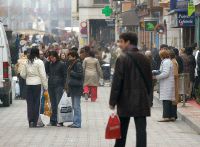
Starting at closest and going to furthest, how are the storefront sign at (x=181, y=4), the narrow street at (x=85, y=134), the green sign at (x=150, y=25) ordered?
the narrow street at (x=85, y=134), the storefront sign at (x=181, y=4), the green sign at (x=150, y=25)

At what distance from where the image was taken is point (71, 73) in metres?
20.0

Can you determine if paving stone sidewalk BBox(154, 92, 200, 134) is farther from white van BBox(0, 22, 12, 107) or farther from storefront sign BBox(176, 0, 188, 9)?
storefront sign BBox(176, 0, 188, 9)

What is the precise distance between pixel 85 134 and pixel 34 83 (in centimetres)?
198

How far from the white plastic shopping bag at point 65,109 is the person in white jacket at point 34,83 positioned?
0.47m

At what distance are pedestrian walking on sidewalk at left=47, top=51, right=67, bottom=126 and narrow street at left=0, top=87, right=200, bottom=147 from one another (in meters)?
0.63

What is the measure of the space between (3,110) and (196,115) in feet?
19.6

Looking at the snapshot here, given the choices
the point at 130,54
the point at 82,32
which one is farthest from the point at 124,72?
the point at 82,32

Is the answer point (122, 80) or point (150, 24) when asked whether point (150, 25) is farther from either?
point (122, 80)

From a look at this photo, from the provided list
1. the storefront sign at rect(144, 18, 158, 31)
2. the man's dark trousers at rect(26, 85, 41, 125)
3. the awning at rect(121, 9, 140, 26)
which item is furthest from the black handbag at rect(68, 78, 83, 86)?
the awning at rect(121, 9, 140, 26)

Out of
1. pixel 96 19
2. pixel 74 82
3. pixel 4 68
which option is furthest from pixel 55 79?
pixel 96 19

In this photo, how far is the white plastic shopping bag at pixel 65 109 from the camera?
19594 millimetres

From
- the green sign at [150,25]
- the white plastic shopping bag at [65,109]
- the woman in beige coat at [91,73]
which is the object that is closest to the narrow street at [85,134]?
the white plastic shopping bag at [65,109]

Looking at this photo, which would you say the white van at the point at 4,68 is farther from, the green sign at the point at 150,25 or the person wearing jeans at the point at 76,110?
the green sign at the point at 150,25

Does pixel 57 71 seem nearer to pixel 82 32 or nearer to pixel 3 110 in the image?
pixel 3 110
